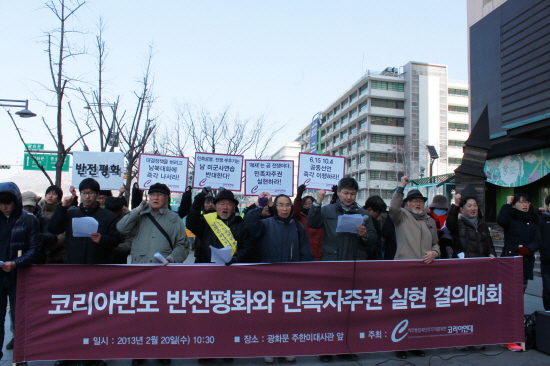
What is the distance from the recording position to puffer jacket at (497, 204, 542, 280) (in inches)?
210

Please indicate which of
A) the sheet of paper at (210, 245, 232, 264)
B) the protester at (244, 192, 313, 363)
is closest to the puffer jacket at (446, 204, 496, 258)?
the protester at (244, 192, 313, 363)

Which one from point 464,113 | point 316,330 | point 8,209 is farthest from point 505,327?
point 464,113

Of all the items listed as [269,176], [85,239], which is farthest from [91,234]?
[269,176]

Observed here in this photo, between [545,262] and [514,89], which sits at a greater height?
[514,89]

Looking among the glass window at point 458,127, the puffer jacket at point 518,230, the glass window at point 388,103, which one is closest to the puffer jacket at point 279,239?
the puffer jacket at point 518,230

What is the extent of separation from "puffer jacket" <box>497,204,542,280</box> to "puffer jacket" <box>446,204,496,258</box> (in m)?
0.67

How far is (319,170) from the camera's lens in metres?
6.55

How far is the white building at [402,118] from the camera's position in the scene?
5450 centimetres

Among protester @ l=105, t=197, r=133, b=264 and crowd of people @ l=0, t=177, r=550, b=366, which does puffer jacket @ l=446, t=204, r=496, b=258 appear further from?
protester @ l=105, t=197, r=133, b=264

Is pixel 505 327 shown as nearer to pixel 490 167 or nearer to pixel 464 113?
pixel 490 167

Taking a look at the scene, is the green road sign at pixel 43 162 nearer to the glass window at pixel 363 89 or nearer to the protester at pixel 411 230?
the protester at pixel 411 230

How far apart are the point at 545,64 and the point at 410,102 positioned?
146 ft

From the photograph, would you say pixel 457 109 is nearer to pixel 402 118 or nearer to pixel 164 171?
pixel 402 118

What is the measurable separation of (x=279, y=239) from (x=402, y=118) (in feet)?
187
